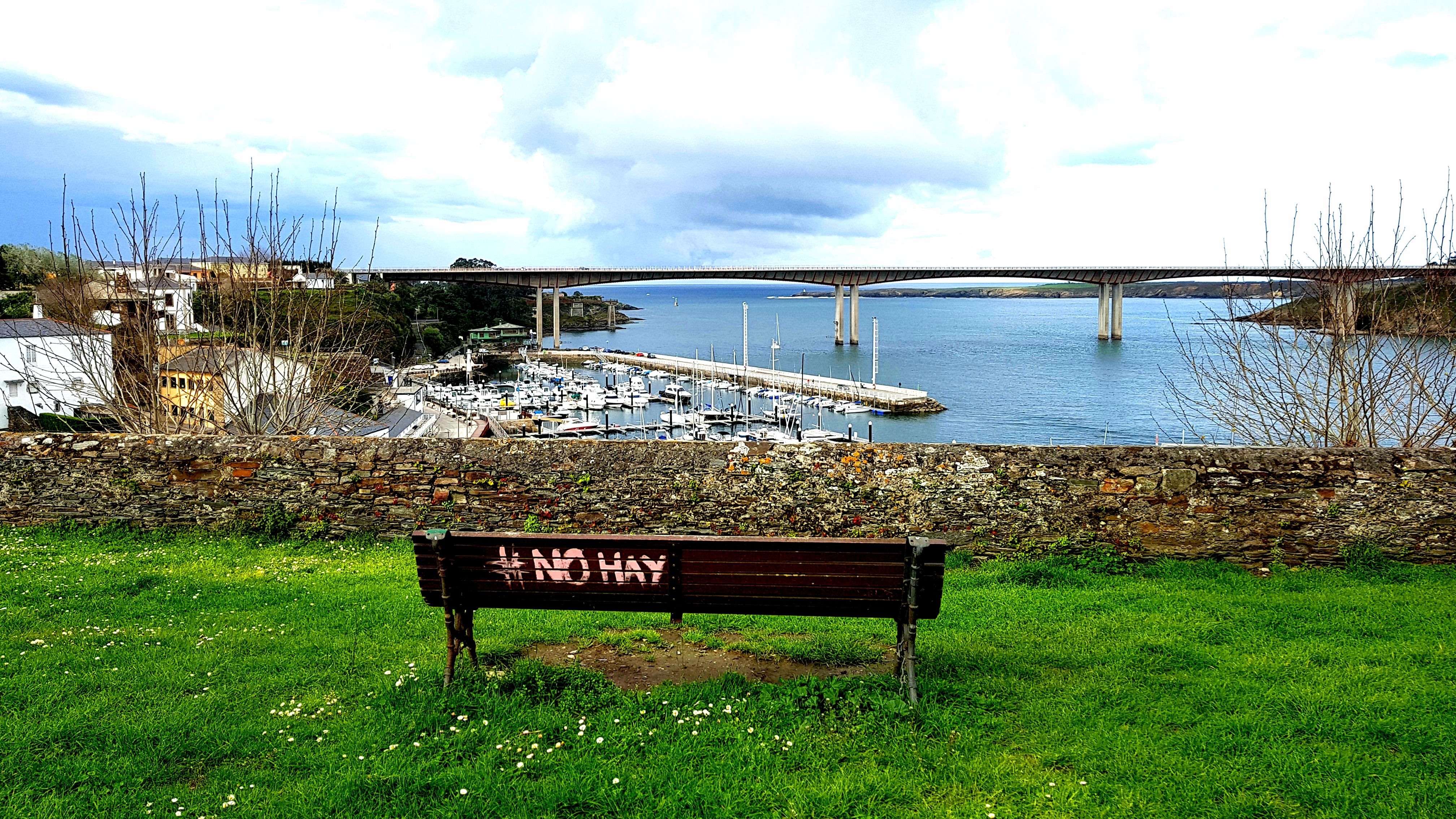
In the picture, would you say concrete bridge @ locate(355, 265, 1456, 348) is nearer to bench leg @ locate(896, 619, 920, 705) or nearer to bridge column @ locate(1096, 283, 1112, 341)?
bridge column @ locate(1096, 283, 1112, 341)

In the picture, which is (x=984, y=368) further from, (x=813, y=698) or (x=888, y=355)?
(x=813, y=698)

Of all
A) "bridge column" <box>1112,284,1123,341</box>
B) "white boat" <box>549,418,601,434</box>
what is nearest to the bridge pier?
"bridge column" <box>1112,284,1123,341</box>

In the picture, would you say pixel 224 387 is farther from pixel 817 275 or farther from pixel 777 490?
pixel 817 275

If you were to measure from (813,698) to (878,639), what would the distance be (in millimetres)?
1156

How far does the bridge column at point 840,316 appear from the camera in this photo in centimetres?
9725

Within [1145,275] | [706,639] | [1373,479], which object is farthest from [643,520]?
[1145,275]

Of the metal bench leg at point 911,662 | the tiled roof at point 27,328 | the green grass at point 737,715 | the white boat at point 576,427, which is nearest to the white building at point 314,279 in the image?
the green grass at point 737,715

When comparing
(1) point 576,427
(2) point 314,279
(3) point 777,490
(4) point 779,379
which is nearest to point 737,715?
(3) point 777,490

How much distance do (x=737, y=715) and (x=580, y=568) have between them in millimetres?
933

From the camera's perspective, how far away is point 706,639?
4.70 m

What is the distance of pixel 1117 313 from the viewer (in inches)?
4146

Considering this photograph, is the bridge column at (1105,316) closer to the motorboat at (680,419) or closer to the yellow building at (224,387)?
the motorboat at (680,419)

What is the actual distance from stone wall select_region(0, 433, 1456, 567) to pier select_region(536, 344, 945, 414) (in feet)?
170

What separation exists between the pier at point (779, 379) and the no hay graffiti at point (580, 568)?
54.9 meters
